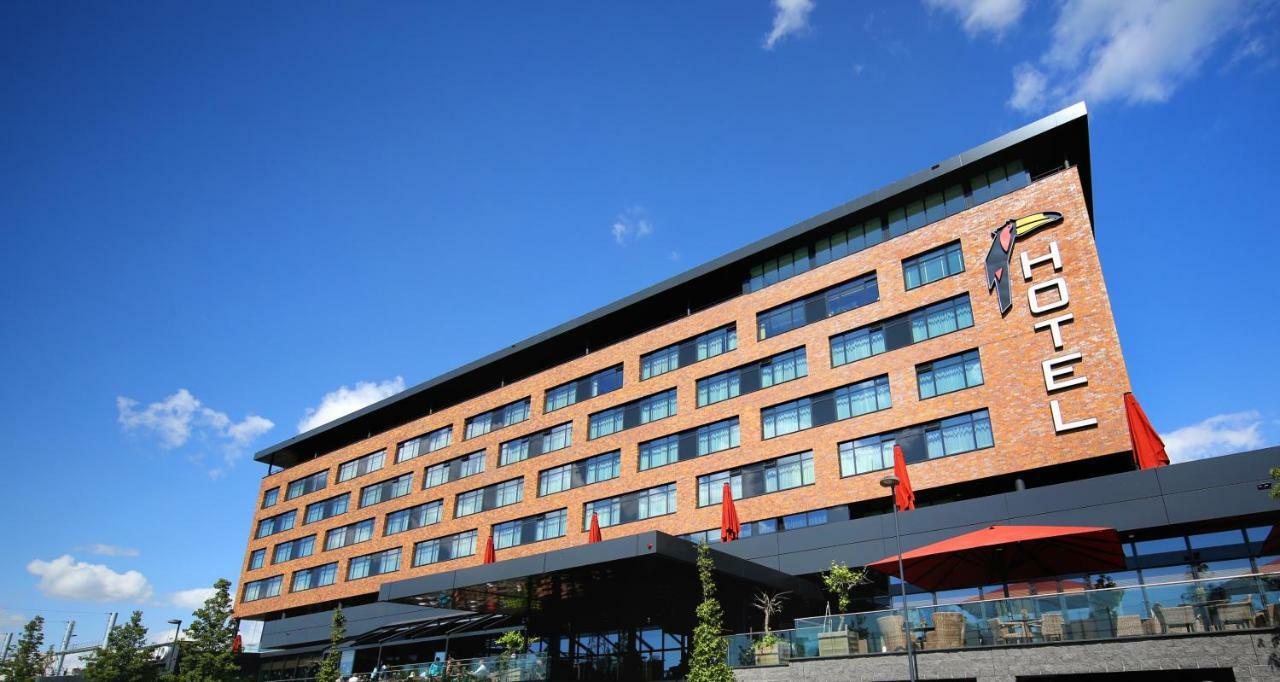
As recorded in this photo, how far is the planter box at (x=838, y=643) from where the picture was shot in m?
23.4

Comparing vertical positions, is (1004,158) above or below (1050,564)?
above

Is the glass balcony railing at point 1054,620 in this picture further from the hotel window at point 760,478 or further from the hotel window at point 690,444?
the hotel window at point 690,444

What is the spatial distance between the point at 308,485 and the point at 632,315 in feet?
112

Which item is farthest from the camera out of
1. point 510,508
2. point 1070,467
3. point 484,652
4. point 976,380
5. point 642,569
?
point 510,508

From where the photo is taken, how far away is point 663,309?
155 ft

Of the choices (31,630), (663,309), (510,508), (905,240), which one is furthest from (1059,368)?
(31,630)

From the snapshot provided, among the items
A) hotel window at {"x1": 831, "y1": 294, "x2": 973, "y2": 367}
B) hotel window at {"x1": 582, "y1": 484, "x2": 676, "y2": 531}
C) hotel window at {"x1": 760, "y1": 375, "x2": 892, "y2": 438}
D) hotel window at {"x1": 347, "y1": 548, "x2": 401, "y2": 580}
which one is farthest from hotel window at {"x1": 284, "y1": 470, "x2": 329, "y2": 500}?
hotel window at {"x1": 831, "y1": 294, "x2": 973, "y2": 367}

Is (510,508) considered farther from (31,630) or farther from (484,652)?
(31,630)

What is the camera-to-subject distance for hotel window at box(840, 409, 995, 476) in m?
31.8

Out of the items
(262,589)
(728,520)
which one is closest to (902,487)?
(728,520)

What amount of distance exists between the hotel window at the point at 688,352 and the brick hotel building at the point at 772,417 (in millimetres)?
118

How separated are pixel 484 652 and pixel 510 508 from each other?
7925 mm

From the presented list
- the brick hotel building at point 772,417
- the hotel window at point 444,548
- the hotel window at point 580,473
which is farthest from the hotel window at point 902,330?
the hotel window at point 444,548

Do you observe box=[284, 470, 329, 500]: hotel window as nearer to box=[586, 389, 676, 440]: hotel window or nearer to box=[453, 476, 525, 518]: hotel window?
box=[453, 476, 525, 518]: hotel window
